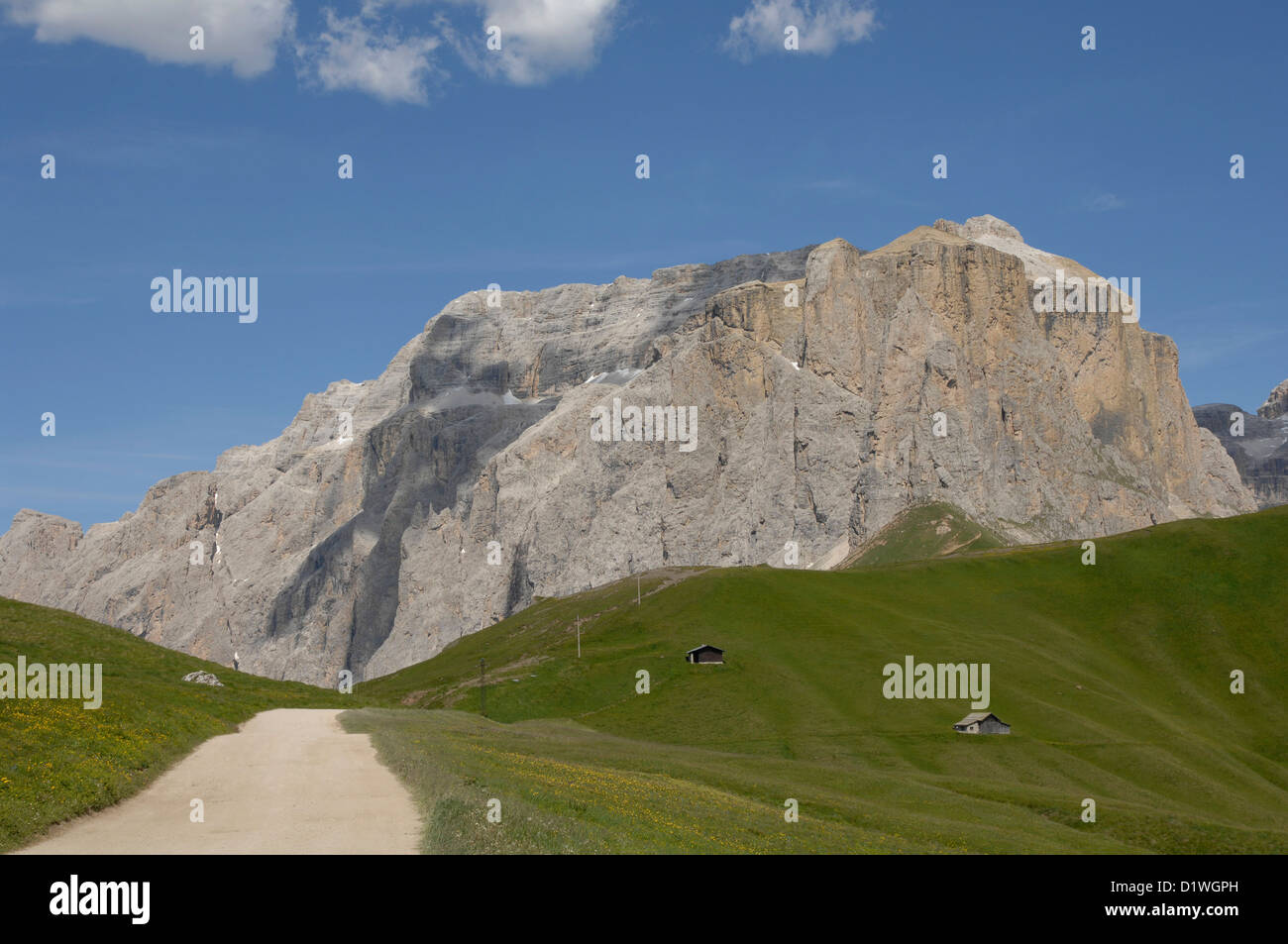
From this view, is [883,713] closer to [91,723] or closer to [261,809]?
[91,723]

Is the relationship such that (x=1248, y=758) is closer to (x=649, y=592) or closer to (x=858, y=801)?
(x=858, y=801)

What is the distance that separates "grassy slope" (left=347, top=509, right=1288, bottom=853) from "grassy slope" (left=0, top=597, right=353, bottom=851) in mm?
7393

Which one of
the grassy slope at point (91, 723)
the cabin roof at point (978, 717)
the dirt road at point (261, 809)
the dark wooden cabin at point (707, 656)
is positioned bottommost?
the cabin roof at point (978, 717)

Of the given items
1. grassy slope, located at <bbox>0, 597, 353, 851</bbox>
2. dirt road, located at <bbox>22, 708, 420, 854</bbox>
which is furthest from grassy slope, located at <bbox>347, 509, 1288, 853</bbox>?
grassy slope, located at <bbox>0, 597, 353, 851</bbox>

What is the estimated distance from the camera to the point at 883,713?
10219 cm

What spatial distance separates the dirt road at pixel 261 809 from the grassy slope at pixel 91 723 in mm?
671

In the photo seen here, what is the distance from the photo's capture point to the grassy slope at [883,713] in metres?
39.6

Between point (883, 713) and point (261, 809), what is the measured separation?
82.0m

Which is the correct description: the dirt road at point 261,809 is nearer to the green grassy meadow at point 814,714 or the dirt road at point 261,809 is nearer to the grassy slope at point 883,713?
the green grassy meadow at point 814,714

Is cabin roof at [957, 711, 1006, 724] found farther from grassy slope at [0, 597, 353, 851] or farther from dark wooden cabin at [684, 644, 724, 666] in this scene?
grassy slope at [0, 597, 353, 851]

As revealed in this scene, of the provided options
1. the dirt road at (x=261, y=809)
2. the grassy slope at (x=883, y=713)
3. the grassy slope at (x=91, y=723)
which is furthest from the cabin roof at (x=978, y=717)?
the dirt road at (x=261, y=809)

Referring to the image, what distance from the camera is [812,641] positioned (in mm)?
124125
